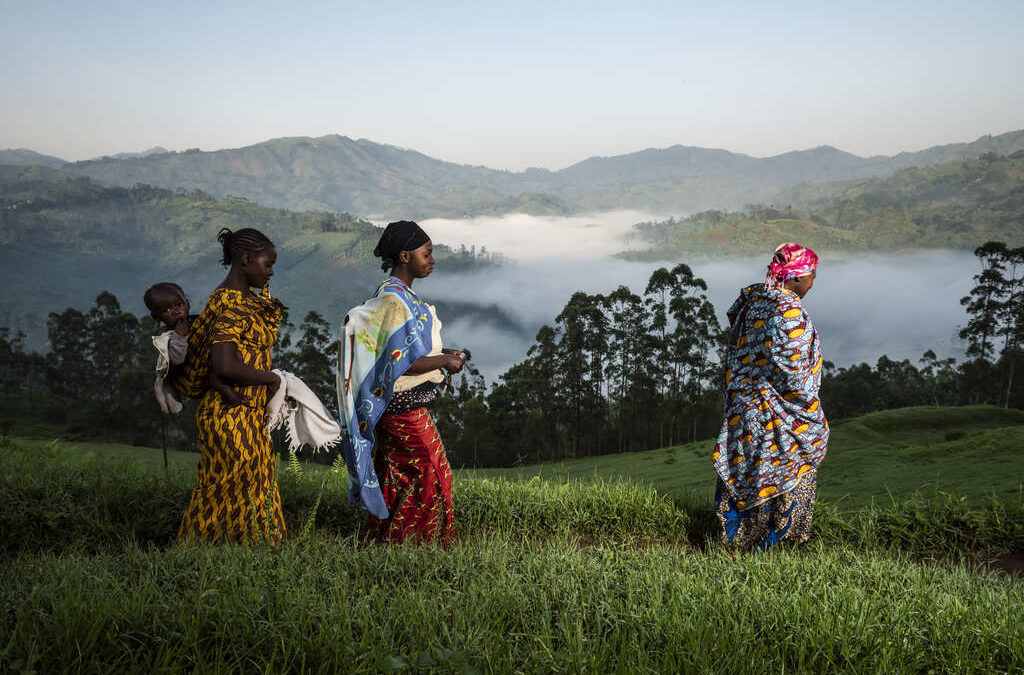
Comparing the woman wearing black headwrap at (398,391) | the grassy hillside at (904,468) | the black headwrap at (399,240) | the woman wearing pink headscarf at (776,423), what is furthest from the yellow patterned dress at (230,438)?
the woman wearing pink headscarf at (776,423)

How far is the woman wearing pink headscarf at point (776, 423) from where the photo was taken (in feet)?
16.6

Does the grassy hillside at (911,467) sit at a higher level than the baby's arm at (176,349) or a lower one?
lower

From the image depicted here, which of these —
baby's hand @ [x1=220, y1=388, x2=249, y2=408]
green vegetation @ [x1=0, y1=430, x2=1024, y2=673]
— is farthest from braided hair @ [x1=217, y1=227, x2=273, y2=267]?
green vegetation @ [x1=0, y1=430, x2=1024, y2=673]

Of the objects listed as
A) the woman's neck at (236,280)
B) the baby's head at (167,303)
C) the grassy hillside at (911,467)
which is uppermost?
the woman's neck at (236,280)

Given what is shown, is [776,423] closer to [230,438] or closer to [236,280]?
[230,438]

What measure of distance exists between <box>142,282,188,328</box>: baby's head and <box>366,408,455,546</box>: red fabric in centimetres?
156

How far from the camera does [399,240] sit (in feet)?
14.7

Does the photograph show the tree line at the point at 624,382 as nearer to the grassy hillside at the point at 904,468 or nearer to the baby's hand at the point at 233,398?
the grassy hillside at the point at 904,468

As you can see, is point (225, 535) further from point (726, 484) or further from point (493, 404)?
point (493, 404)

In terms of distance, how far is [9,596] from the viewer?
3107 mm

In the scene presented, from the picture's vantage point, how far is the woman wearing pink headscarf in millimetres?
5066

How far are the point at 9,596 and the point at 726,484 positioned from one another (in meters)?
4.58

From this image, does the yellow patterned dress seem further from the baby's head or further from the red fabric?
the red fabric

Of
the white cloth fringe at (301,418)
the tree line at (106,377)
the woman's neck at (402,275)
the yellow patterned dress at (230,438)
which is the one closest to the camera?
the yellow patterned dress at (230,438)
